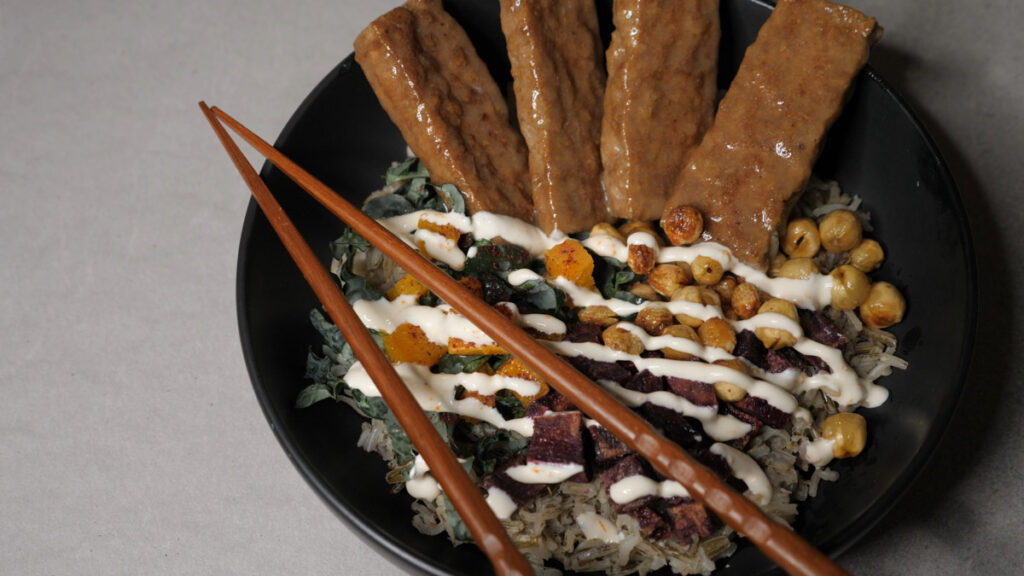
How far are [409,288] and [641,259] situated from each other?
2.97ft

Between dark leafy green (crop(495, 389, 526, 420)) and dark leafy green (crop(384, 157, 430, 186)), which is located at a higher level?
dark leafy green (crop(384, 157, 430, 186))

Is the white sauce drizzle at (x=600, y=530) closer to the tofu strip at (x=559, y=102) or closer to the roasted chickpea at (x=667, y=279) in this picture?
the roasted chickpea at (x=667, y=279)

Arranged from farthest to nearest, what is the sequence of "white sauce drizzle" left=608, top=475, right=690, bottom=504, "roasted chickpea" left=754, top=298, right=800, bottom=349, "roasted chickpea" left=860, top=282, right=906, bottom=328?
"roasted chickpea" left=860, top=282, right=906, bottom=328
"roasted chickpea" left=754, top=298, right=800, bottom=349
"white sauce drizzle" left=608, top=475, right=690, bottom=504

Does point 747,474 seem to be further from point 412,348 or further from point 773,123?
point 773,123

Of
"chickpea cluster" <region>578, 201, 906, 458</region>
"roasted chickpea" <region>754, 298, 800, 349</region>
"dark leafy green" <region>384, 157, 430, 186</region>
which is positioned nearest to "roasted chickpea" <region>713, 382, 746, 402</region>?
"chickpea cluster" <region>578, 201, 906, 458</region>

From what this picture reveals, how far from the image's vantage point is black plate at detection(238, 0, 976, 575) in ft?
8.70

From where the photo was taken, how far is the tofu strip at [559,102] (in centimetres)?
330

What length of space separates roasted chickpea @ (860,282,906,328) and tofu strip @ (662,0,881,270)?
16.2 inches

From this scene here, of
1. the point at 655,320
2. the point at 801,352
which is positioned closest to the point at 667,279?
the point at 655,320

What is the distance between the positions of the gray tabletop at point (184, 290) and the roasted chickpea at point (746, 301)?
0.88 meters

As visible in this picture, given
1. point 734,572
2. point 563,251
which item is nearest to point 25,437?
point 563,251

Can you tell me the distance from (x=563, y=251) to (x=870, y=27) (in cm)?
147

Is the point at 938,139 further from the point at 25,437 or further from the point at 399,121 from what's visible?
the point at 25,437

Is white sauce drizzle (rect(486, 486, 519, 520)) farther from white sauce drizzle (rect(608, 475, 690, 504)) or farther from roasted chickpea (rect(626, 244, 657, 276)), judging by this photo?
roasted chickpea (rect(626, 244, 657, 276))
